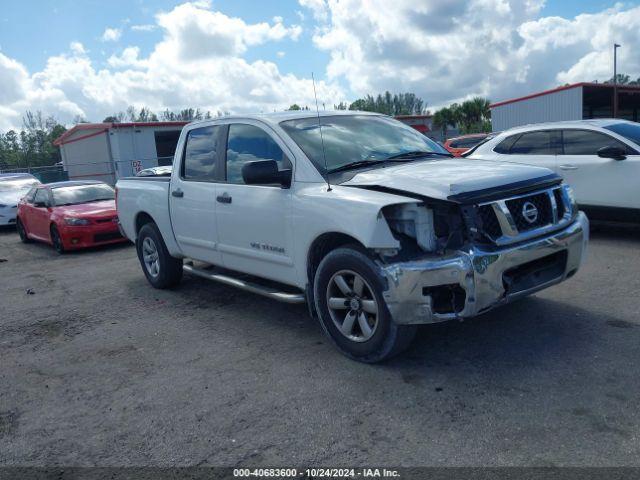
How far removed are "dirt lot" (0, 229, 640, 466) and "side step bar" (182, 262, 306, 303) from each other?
36cm

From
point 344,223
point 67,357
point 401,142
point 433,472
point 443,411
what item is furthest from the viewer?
point 401,142

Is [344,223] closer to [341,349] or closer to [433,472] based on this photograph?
[341,349]

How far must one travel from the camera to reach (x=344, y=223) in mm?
3965

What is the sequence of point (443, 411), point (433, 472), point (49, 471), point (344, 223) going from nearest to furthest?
1. point (433, 472)
2. point (49, 471)
3. point (443, 411)
4. point (344, 223)

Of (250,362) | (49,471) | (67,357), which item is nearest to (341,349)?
(250,362)

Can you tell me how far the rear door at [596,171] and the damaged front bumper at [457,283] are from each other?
168 inches

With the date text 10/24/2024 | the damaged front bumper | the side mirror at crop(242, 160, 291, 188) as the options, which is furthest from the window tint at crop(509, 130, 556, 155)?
the date text 10/24/2024

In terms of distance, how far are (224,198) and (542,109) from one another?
29.2m

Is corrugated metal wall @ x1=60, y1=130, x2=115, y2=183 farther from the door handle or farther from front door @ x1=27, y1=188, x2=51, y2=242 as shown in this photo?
the door handle

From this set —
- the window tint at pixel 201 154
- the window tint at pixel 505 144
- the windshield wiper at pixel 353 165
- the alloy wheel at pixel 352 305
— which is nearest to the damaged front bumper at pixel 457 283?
the alloy wheel at pixel 352 305

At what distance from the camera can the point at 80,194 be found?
11711mm

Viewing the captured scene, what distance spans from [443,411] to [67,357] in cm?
322

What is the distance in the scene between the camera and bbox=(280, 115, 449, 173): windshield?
4.66 metres

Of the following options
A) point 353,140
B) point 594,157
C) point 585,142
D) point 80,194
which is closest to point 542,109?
point 585,142
